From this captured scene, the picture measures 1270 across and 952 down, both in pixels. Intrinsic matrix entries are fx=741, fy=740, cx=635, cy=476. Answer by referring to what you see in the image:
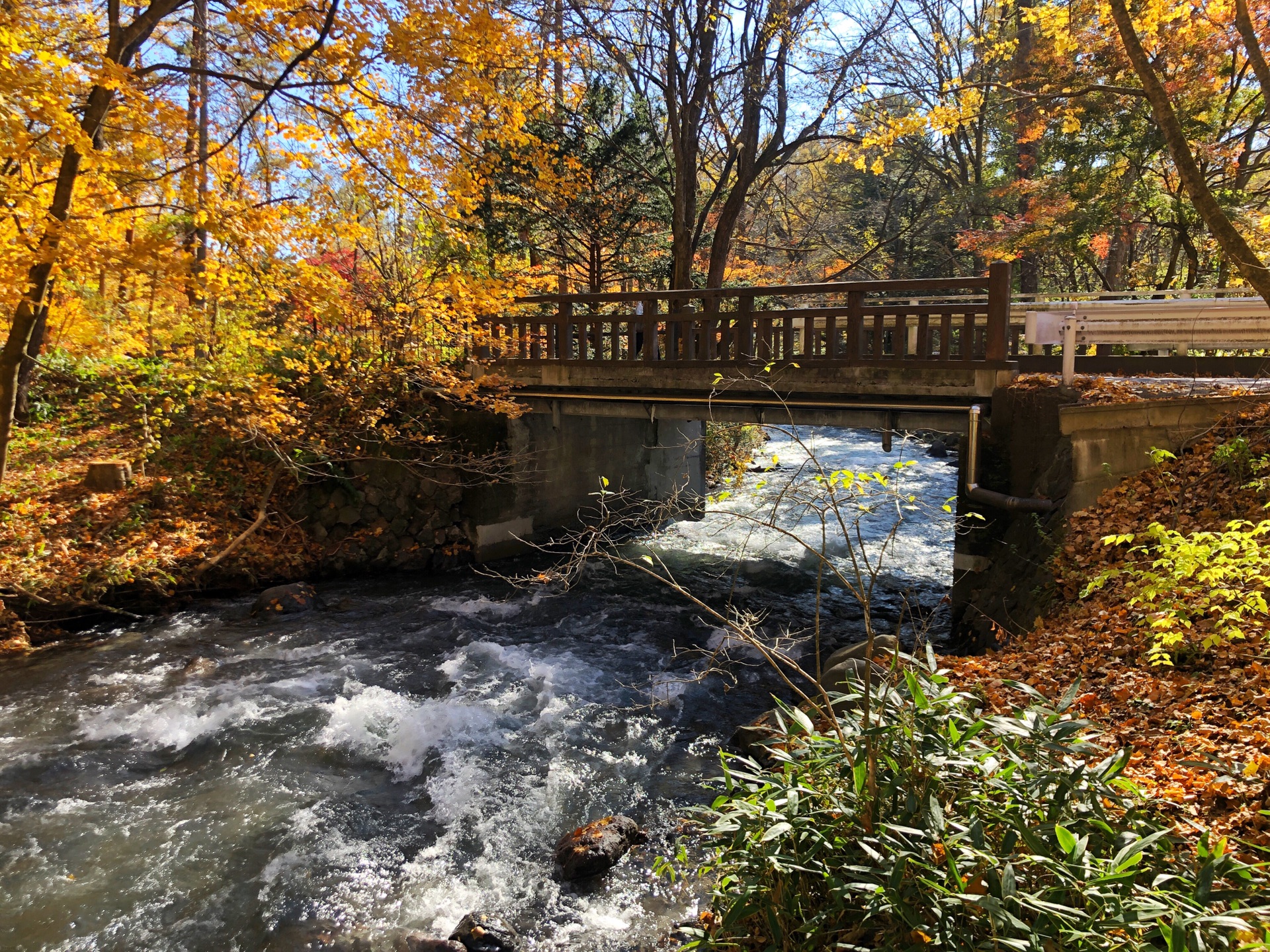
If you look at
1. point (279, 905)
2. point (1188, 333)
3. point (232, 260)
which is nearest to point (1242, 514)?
point (1188, 333)

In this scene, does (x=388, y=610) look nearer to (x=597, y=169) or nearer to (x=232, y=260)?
(x=232, y=260)

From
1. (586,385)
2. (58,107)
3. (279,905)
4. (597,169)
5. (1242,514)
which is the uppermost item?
(597,169)

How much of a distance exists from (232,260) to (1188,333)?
35.1 ft

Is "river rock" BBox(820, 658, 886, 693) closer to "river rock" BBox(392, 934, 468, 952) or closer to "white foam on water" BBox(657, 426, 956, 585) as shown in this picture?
"white foam on water" BBox(657, 426, 956, 585)

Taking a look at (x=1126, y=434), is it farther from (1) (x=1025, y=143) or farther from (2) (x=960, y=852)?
(1) (x=1025, y=143)

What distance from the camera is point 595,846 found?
533 cm

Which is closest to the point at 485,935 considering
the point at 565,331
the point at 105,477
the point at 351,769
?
the point at 351,769

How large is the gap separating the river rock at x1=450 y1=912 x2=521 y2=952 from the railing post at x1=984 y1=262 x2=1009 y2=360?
24.4 ft

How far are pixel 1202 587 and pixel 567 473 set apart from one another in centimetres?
1012

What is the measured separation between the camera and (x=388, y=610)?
10.4 metres

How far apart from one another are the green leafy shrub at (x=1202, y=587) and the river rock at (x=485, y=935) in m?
4.49

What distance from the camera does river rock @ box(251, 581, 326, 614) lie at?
1001 cm

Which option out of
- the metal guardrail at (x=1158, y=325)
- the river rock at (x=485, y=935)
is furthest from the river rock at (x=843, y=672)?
the metal guardrail at (x=1158, y=325)

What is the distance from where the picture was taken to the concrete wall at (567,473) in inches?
504
